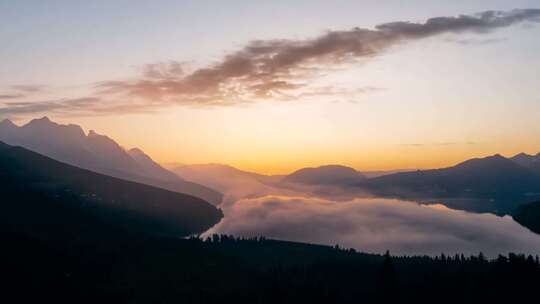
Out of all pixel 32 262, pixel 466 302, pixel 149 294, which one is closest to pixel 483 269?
pixel 466 302

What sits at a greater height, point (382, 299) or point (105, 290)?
point (382, 299)

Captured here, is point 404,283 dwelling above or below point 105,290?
above

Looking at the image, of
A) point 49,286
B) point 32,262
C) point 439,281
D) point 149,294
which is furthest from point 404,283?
point 32,262

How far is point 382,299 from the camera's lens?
4505 inches

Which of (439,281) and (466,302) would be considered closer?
(466,302)

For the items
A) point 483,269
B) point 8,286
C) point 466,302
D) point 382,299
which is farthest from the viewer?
point 483,269

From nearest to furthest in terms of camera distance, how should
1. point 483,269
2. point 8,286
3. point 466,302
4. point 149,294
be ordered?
point 466,302 < point 8,286 < point 149,294 < point 483,269

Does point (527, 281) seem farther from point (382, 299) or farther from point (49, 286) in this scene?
point (49, 286)

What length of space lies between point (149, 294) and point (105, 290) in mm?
17570

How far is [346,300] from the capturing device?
164 meters

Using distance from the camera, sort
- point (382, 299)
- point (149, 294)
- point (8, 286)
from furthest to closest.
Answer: point (149, 294) < point (8, 286) < point (382, 299)

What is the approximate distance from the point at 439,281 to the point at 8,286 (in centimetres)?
13844

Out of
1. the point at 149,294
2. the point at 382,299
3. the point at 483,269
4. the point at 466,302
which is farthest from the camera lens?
the point at 483,269

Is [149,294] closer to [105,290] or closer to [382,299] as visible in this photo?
[105,290]
